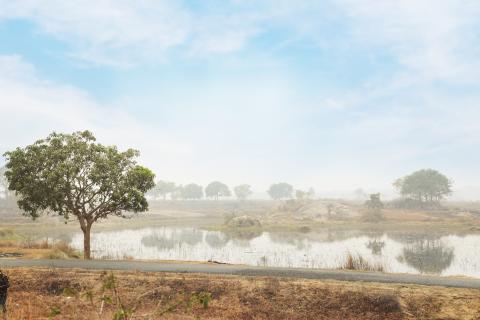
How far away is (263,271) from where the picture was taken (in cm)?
2588

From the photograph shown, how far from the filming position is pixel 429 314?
59.2 ft

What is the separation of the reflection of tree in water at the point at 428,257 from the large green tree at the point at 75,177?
85.3ft

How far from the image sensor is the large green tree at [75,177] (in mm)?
31672

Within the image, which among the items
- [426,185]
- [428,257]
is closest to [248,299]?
[428,257]

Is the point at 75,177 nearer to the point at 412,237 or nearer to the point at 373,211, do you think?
the point at 412,237

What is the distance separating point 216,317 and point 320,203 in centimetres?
11621

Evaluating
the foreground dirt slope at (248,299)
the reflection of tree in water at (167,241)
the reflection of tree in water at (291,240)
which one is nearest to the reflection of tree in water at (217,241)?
the reflection of tree in water at (167,241)

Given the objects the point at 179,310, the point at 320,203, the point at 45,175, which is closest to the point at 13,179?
the point at 45,175

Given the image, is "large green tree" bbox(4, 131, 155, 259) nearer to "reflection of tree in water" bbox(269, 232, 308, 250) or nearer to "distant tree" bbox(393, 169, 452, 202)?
"reflection of tree in water" bbox(269, 232, 308, 250)

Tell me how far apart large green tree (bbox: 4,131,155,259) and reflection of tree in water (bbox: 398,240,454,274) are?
26.0 m

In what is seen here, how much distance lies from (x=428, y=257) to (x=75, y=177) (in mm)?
37252

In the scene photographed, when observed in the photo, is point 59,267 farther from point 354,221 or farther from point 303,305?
point 354,221

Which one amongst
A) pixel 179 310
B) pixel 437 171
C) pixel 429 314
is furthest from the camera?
pixel 437 171

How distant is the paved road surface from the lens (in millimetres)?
22594
